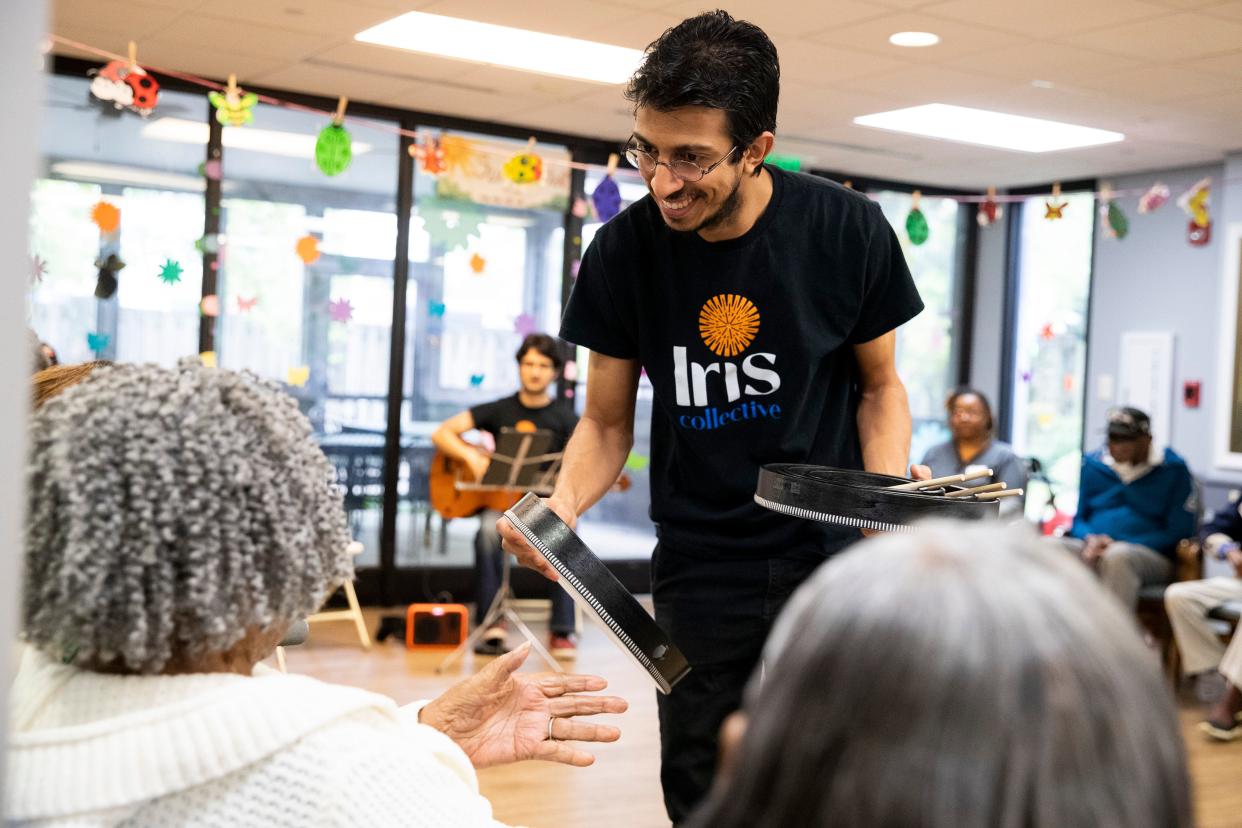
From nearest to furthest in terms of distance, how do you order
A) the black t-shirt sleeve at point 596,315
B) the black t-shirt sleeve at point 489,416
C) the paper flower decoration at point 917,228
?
the black t-shirt sleeve at point 596,315
the black t-shirt sleeve at point 489,416
the paper flower decoration at point 917,228

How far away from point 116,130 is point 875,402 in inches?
206

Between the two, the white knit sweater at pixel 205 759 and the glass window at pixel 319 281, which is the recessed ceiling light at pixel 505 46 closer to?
the glass window at pixel 319 281

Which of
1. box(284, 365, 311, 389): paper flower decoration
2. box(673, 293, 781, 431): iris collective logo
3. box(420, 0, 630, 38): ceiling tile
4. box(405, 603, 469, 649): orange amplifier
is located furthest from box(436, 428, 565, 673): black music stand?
box(673, 293, 781, 431): iris collective logo

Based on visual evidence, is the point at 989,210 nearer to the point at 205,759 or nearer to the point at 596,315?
the point at 596,315

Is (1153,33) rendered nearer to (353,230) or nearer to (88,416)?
(353,230)

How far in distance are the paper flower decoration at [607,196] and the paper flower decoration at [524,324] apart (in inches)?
28.5

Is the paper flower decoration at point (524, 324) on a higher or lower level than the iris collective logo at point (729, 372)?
higher

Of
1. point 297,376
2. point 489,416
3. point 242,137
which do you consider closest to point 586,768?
point 489,416

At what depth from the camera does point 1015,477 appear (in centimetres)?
610

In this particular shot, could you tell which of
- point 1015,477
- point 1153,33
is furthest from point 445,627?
point 1153,33

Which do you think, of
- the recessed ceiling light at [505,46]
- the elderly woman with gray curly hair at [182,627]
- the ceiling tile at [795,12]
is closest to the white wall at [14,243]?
the elderly woman with gray curly hair at [182,627]

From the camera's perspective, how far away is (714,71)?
1827 mm

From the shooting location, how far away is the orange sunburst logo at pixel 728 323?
75.9 inches

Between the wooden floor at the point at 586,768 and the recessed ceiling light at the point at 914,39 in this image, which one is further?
the recessed ceiling light at the point at 914,39
